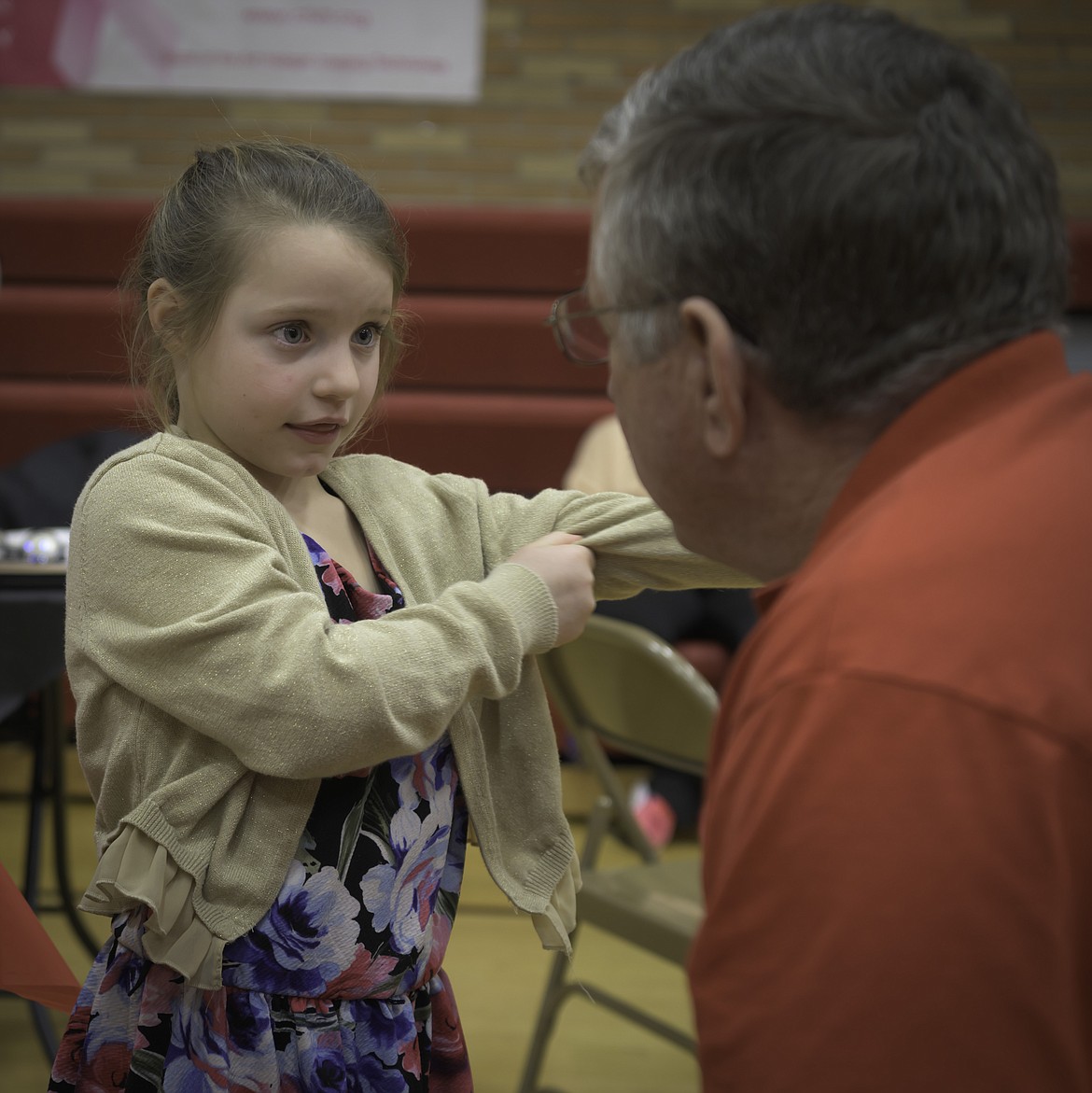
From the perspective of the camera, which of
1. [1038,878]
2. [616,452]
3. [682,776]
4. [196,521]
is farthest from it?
[616,452]

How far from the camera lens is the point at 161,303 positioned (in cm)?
95

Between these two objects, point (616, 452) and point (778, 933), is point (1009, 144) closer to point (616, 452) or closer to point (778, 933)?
point (778, 933)

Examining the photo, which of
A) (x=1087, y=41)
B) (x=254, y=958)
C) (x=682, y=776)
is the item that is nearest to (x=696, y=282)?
(x=254, y=958)

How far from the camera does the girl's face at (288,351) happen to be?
896mm

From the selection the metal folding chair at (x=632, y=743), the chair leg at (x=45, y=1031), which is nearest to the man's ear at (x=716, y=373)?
the metal folding chair at (x=632, y=743)

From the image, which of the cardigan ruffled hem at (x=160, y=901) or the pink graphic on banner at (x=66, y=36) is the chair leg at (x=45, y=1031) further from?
the pink graphic on banner at (x=66, y=36)

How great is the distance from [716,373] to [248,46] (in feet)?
15.2

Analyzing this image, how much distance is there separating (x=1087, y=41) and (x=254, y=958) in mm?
5091

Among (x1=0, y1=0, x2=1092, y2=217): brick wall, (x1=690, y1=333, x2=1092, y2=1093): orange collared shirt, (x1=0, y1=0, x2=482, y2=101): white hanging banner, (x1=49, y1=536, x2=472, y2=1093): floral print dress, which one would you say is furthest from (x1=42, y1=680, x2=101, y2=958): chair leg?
(x1=0, y1=0, x2=482, y2=101): white hanging banner

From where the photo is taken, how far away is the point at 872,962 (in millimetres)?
554

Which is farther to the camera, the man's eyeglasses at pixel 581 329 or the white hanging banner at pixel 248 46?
the white hanging banner at pixel 248 46

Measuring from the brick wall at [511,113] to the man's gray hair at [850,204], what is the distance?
4.32 m

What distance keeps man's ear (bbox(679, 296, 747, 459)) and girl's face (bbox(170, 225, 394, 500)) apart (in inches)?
10.6

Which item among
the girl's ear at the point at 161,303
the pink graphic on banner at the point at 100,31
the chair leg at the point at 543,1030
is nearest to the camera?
the girl's ear at the point at 161,303
